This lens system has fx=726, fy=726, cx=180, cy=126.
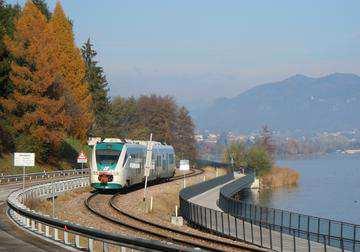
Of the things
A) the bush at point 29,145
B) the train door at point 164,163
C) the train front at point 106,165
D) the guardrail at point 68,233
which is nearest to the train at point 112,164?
the train front at point 106,165

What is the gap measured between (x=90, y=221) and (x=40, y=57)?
40473 mm

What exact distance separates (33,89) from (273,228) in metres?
42.4

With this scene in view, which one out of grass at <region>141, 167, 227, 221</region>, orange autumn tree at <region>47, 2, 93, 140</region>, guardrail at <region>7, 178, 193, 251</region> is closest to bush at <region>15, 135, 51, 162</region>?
Result: orange autumn tree at <region>47, 2, 93, 140</region>

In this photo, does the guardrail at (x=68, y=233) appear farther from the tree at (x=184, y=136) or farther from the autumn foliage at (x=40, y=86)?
the tree at (x=184, y=136)

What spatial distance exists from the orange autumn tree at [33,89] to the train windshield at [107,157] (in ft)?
80.0

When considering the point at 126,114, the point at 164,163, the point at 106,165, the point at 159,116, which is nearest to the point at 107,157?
the point at 106,165

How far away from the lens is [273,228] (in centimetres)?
3228

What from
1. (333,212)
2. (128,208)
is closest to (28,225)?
(128,208)

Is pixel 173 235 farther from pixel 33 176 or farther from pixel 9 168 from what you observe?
pixel 9 168

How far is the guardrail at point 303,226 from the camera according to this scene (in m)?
26.3

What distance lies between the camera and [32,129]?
2744 inches

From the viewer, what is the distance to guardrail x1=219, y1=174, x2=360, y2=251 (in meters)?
26.3

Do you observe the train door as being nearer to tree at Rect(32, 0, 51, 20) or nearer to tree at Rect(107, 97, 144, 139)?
tree at Rect(32, 0, 51, 20)

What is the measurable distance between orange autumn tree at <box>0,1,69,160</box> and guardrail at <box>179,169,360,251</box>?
30.5 m
